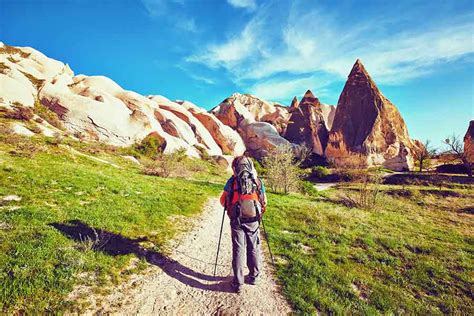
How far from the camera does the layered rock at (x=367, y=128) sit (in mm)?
56281

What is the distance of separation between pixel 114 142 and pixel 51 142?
1231cm

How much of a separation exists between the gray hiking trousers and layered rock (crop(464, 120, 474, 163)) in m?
51.8

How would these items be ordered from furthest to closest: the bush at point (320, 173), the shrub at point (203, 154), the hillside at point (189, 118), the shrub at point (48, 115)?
the bush at point (320, 173) < the shrub at point (203, 154) < the hillside at point (189, 118) < the shrub at point (48, 115)

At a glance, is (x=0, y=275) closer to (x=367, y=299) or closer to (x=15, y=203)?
(x=15, y=203)

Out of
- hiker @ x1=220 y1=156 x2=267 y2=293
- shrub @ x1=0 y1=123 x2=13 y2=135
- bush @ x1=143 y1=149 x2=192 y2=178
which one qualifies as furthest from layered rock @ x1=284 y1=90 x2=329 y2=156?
hiker @ x1=220 y1=156 x2=267 y2=293

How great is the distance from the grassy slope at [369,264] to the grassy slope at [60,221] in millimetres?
4397

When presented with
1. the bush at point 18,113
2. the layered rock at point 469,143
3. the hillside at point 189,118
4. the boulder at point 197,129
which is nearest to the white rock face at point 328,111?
the hillside at point 189,118

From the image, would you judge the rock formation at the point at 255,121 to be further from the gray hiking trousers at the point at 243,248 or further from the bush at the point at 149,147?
the gray hiking trousers at the point at 243,248

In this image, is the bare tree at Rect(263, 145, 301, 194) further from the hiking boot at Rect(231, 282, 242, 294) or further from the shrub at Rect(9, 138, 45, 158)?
the shrub at Rect(9, 138, 45, 158)

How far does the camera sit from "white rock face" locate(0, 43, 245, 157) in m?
30.8

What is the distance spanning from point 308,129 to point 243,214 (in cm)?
6647

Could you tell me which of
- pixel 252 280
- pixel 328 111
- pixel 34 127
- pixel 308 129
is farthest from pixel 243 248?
pixel 328 111

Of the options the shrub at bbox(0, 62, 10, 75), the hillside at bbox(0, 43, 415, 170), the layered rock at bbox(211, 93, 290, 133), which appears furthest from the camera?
the layered rock at bbox(211, 93, 290, 133)

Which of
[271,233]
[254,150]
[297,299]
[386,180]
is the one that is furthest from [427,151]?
[297,299]
